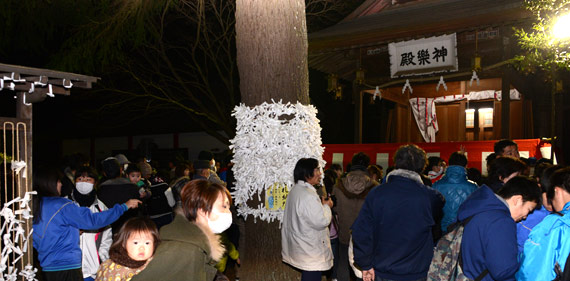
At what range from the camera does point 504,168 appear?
14.4 ft

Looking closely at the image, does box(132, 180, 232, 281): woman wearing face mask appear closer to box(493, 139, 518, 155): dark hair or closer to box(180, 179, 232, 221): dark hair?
box(180, 179, 232, 221): dark hair

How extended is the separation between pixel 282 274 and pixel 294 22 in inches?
96.8

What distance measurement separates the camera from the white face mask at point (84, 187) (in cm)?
514

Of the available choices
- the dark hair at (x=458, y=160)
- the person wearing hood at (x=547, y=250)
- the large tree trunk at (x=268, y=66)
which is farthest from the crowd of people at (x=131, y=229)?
the dark hair at (x=458, y=160)

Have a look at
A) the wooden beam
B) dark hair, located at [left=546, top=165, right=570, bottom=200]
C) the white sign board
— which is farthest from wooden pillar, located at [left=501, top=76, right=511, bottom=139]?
the wooden beam

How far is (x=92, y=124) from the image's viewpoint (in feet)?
79.3

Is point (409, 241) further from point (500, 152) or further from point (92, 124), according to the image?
point (92, 124)

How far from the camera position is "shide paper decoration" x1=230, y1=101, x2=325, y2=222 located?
422cm

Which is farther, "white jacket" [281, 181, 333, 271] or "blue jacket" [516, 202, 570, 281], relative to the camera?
"white jacket" [281, 181, 333, 271]

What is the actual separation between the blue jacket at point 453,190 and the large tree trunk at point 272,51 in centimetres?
226

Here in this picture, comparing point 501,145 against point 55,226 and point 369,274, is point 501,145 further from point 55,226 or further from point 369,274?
point 55,226

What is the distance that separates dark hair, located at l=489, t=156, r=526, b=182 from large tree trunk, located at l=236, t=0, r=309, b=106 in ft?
6.62

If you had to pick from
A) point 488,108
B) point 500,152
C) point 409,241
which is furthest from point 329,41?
point 409,241

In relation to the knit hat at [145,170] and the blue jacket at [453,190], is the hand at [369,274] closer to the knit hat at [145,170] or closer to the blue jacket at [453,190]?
the blue jacket at [453,190]
